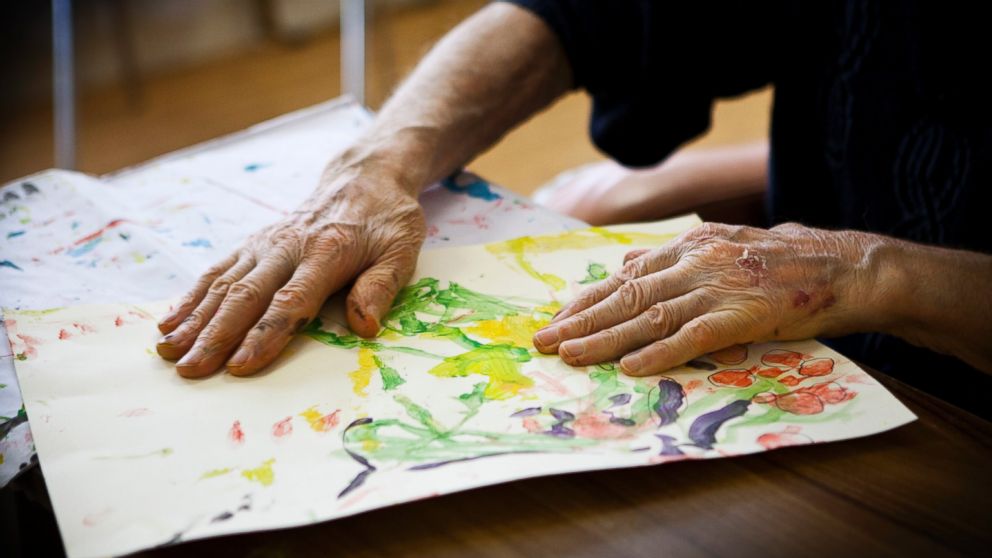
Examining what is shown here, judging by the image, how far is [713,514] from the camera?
23.2 inches

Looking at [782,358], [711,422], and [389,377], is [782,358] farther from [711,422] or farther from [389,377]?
[389,377]

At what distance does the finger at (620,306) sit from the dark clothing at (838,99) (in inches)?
15.4

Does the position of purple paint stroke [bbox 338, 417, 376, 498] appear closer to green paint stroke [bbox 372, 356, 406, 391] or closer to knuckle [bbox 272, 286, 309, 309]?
green paint stroke [bbox 372, 356, 406, 391]

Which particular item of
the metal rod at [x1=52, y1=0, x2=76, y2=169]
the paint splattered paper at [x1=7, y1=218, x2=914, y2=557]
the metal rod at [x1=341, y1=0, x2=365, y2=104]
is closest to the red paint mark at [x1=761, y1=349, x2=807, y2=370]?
the paint splattered paper at [x1=7, y1=218, x2=914, y2=557]

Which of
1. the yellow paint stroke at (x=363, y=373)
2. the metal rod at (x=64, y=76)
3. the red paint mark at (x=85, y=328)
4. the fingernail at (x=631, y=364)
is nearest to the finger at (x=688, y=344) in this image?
the fingernail at (x=631, y=364)

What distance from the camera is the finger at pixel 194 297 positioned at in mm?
778

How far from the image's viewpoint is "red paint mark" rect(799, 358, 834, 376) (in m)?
0.71

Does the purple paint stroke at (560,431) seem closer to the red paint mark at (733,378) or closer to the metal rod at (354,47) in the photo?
the red paint mark at (733,378)

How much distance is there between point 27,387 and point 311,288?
24 cm

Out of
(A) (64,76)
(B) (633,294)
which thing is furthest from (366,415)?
(A) (64,76)

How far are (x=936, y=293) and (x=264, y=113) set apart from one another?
255 centimetres

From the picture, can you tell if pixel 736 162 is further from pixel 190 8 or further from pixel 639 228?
pixel 190 8

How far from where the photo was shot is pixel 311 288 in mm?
792

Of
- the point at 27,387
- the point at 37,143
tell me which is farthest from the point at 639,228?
the point at 37,143
